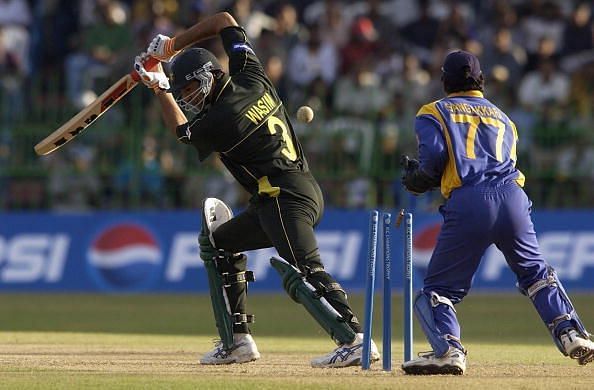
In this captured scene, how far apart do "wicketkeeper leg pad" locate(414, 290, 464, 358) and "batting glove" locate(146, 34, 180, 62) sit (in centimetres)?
256

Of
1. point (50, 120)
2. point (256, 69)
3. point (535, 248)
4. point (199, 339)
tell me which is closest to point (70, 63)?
point (50, 120)

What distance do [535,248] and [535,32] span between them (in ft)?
35.0

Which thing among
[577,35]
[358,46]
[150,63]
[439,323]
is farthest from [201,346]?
[577,35]

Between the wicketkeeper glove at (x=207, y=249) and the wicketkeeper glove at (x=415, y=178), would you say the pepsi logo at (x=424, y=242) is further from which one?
the wicketkeeper glove at (x=415, y=178)

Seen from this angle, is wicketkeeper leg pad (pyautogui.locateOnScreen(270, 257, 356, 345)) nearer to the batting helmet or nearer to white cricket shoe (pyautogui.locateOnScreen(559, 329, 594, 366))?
the batting helmet

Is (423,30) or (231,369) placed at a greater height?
(423,30)

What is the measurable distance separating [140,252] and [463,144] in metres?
9.70

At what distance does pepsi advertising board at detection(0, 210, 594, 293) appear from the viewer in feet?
53.4

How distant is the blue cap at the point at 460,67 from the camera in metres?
7.62

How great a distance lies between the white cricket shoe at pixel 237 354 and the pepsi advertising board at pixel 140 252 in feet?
25.0

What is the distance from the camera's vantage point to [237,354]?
28.0 feet

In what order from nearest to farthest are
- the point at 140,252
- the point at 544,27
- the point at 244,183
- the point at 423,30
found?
the point at 244,183 < the point at 140,252 < the point at 544,27 < the point at 423,30

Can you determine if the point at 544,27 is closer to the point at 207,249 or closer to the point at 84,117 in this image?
the point at 84,117

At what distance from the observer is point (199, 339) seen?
11141 mm
